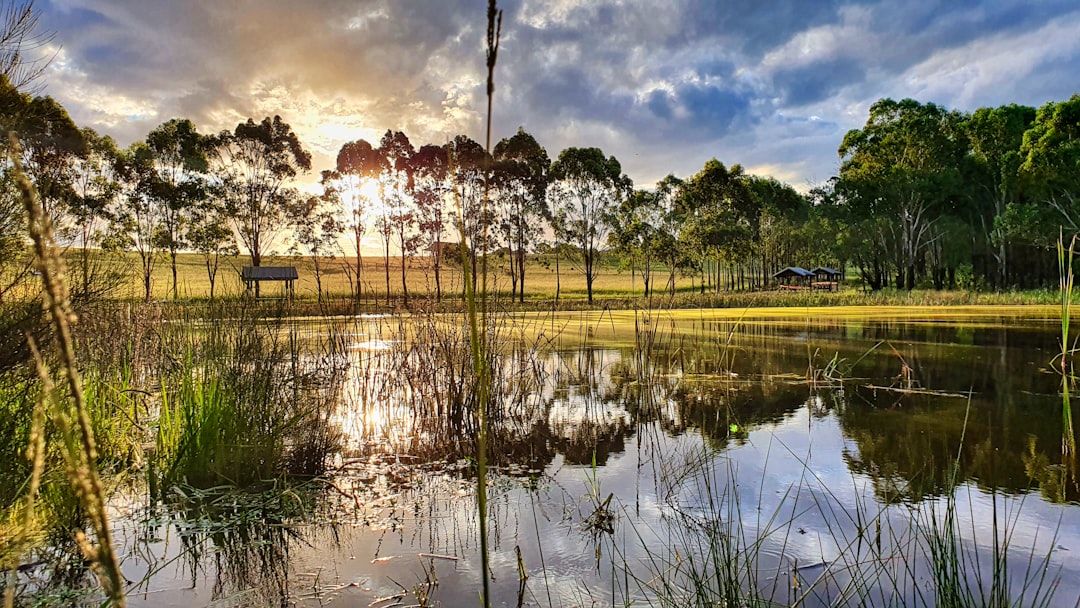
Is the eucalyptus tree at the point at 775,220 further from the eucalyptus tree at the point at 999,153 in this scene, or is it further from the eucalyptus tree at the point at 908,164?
the eucalyptus tree at the point at 999,153

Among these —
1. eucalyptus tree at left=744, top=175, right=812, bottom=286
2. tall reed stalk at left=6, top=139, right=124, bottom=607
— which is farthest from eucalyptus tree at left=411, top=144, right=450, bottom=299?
tall reed stalk at left=6, top=139, right=124, bottom=607

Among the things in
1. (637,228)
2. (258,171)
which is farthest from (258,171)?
(637,228)

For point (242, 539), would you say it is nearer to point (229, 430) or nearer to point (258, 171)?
point (229, 430)

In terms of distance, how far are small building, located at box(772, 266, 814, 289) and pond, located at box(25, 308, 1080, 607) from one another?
1783 inches

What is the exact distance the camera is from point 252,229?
43500mm

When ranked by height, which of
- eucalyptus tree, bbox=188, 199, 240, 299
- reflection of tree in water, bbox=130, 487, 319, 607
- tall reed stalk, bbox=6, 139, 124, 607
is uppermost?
eucalyptus tree, bbox=188, 199, 240, 299

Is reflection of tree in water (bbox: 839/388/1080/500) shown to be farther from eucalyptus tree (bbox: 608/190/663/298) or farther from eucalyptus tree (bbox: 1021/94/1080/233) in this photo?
eucalyptus tree (bbox: 608/190/663/298)

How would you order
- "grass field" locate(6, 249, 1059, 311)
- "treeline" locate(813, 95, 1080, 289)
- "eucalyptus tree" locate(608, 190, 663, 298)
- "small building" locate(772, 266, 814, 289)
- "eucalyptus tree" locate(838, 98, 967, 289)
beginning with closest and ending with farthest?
"grass field" locate(6, 249, 1059, 311) → "treeline" locate(813, 95, 1080, 289) → "eucalyptus tree" locate(838, 98, 967, 289) → "eucalyptus tree" locate(608, 190, 663, 298) → "small building" locate(772, 266, 814, 289)

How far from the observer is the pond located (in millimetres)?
2664

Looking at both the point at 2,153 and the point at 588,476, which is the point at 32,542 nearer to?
the point at 2,153

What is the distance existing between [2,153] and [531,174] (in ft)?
133

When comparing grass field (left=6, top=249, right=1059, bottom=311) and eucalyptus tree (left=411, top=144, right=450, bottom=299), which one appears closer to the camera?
grass field (left=6, top=249, right=1059, bottom=311)

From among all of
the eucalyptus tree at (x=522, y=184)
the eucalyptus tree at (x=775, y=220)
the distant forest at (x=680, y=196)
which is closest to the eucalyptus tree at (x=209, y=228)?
the distant forest at (x=680, y=196)

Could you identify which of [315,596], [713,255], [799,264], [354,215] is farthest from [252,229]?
[799,264]
